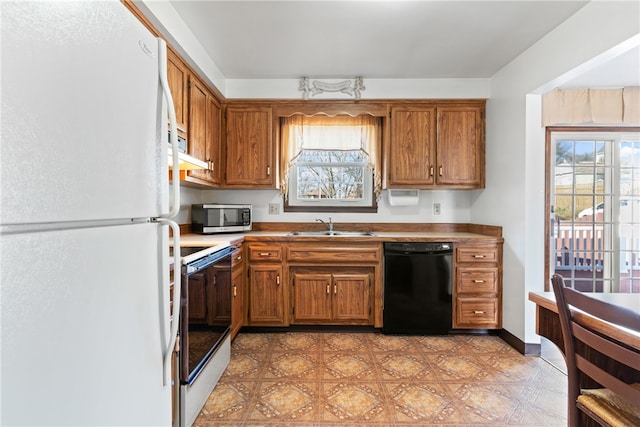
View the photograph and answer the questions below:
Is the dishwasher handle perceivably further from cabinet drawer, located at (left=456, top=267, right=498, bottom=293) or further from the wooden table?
the wooden table

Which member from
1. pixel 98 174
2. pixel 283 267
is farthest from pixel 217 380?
pixel 98 174

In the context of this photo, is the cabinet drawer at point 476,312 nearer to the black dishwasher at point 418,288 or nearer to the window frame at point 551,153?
the black dishwasher at point 418,288

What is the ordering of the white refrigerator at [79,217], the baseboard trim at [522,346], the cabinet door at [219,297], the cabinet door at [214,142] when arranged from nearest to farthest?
the white refrigerator at [79,217] < the cabinet door at [219,297] < the baseboard trim at [522,346] < the cabinet door at [214,142]

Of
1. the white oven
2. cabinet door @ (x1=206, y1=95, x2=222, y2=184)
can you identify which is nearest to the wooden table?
the white oven

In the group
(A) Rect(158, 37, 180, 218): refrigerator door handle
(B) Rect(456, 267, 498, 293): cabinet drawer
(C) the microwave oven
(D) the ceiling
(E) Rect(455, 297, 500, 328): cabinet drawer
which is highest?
(D) the ceiling

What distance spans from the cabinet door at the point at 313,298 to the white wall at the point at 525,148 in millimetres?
1630

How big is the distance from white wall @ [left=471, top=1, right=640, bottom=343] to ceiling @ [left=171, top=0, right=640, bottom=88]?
120mm

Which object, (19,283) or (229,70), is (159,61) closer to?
(19,283)

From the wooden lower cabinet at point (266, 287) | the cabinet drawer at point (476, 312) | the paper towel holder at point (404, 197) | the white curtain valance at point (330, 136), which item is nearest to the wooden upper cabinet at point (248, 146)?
the white curtain valance at point (330, 136)

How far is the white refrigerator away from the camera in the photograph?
485 millimetres

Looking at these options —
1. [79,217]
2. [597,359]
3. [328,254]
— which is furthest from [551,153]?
[79,217]

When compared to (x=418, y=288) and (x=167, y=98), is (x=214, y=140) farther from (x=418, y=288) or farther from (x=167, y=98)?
(x=418, y=288)

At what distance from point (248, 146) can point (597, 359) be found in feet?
9.69

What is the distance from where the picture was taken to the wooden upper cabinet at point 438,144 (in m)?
3.15
